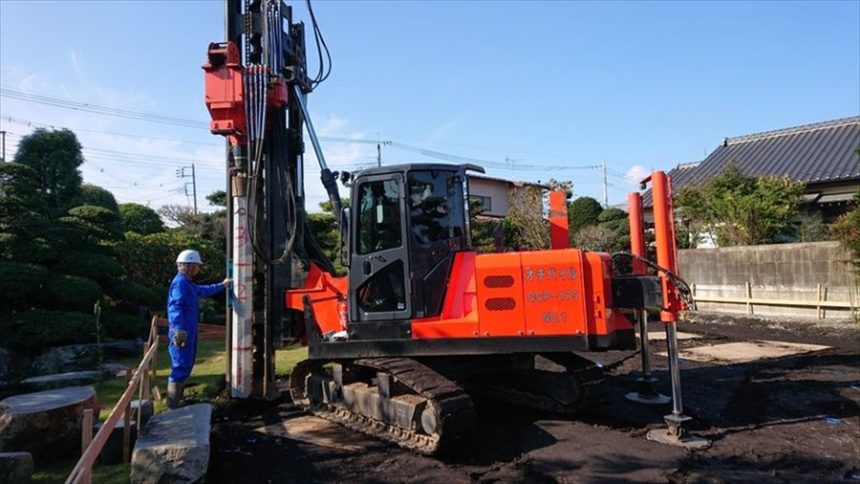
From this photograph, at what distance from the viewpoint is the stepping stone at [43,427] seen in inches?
189

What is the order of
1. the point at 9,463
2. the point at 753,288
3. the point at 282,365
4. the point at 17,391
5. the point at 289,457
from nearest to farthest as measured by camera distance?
1. the point at 9,463
2. the point at 289,457
3. the point at 17,391
4. the point at 282,365
5. the point at 753,288

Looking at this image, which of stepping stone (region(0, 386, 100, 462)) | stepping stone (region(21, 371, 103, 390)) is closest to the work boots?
stepping stone (region(0, 386, 100, 462))

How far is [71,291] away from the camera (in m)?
9.26

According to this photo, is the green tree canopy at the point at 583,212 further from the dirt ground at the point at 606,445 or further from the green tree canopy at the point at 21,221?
the green tree canopy at the point at 21,221

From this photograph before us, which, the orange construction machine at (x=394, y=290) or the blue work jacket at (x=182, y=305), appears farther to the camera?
the blue work jacket at (x=182, y=305)

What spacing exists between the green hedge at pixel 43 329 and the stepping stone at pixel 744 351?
31.6 feet

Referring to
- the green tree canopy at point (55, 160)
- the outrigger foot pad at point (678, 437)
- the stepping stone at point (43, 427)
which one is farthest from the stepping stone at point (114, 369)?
the outrigger foot pad at point (678, 437)

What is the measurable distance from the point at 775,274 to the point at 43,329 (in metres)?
15.3

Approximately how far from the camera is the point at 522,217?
18047 mm

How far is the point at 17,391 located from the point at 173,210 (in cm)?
2312

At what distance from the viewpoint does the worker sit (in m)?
5.86

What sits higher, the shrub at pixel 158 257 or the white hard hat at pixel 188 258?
the shrub at pixel 158 257

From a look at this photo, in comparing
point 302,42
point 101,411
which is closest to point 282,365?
point 101,411

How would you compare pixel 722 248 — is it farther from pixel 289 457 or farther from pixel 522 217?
pixel 289 457
